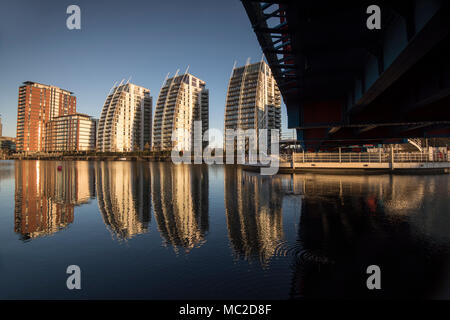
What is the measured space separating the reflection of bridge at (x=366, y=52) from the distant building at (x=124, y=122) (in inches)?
4914

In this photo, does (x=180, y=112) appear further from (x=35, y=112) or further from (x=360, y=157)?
(x=35, y=112)

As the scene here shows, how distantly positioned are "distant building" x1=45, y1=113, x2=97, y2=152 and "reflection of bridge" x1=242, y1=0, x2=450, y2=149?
515ft

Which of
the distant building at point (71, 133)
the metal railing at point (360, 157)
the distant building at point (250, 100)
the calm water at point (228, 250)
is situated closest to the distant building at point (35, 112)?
the distant building at point (71, 133)

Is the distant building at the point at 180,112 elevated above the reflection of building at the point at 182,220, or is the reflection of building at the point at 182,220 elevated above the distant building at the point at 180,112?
the distant building at the point at 180,112

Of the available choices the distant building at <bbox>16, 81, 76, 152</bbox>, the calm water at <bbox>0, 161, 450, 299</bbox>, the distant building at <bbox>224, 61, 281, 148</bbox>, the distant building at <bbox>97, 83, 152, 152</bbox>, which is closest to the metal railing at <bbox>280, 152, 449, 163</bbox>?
the calm water at <bbox>0, 161, 450, 299</bbox>

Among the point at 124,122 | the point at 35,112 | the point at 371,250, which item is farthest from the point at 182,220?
the point at 35,112

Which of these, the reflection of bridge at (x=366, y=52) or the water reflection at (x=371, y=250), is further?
the reflection of bridge at (x=366, y=52)

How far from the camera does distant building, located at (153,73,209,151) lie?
118m

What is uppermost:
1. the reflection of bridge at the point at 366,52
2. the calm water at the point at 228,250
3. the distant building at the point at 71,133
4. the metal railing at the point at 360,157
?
the distant building at the point at 71,133

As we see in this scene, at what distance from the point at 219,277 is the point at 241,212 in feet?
17.1

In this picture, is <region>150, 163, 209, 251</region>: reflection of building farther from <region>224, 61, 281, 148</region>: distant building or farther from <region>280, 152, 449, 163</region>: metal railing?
<region>224, 61, 281, 148</region>: distant building

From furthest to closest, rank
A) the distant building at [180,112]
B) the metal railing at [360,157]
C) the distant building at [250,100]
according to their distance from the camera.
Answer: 1. the distant building at [180,112]
2. the distant building at [250,100]
3. the metal railing at [360,157]

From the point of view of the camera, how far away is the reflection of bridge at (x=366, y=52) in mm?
5695

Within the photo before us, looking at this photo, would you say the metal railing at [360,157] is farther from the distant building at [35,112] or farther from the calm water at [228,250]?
the distant building at [35,112]
